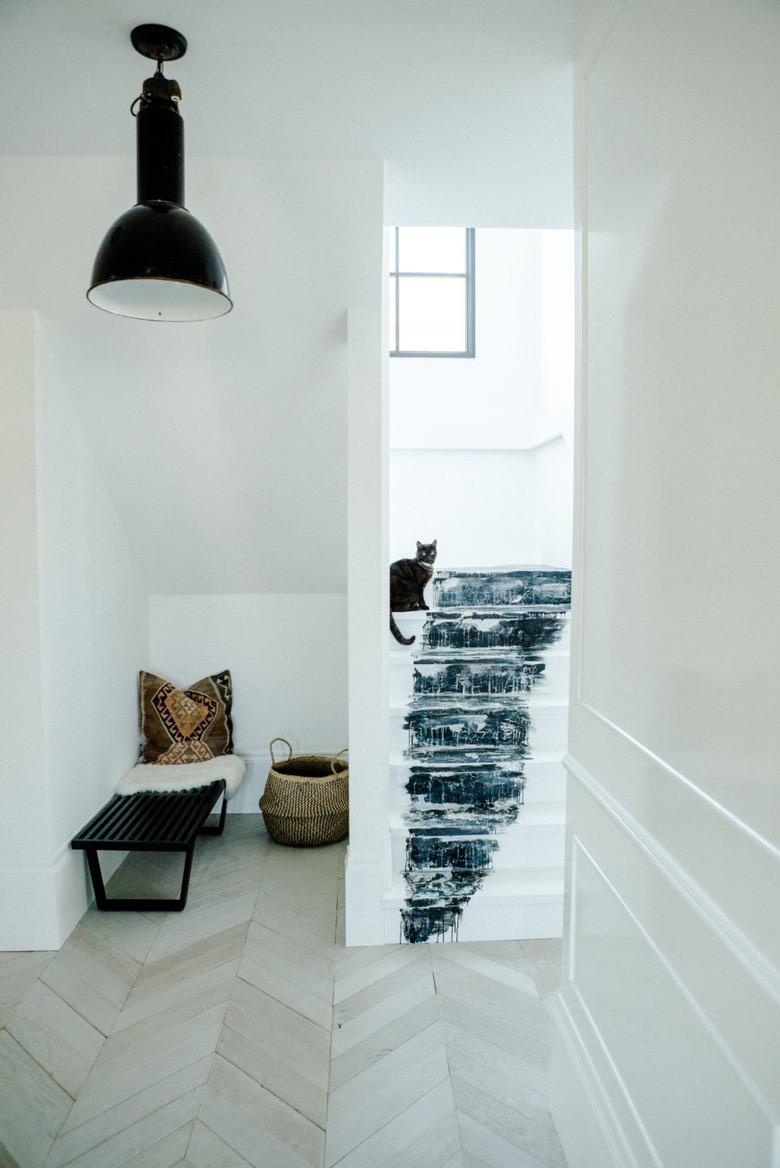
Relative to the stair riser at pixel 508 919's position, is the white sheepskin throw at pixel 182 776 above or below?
above

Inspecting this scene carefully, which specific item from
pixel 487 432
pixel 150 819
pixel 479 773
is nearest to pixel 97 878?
pixel 150 819

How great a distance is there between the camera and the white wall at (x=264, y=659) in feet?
13.2

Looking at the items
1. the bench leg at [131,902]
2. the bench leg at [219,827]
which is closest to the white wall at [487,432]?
the bench leg at [219,827]

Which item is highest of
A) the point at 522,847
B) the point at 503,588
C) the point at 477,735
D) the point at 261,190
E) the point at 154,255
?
the point at 261,190

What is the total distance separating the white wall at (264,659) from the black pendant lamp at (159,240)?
87.7 inches

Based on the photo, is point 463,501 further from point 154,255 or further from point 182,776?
point 154,255

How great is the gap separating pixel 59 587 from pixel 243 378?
102 cm

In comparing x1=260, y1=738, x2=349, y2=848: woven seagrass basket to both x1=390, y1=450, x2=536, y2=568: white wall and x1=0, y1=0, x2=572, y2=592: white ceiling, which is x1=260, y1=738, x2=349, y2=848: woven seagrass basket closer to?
x1=0, y1=0, x2=572, y2=592: white ceiling

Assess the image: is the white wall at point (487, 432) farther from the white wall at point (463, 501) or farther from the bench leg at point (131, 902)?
the bench leg at point (131, 902)

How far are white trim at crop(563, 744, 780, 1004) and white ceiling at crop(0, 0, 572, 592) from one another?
1694mm

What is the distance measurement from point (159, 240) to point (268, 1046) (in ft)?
6.83

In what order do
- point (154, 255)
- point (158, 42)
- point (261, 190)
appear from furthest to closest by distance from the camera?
1. point (261, 190)
2. point (158, 42)
3. point (154, 255)

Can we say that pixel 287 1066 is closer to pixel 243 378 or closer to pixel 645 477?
pixel 645 477

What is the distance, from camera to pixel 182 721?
12.6 feet
